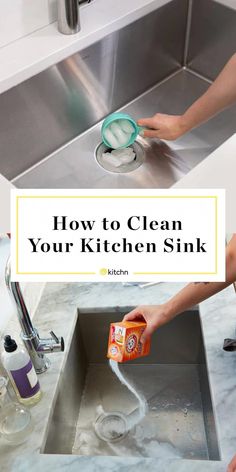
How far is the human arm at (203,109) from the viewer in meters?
1.04

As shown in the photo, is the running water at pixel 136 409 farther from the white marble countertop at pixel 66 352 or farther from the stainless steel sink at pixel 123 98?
the stainless steel sink at pixel 123 98

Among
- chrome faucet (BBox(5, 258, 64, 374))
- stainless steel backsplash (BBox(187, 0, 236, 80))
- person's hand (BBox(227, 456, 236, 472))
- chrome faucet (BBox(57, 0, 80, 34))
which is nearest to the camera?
person's hand (BBox(227, 456, 236, 472))

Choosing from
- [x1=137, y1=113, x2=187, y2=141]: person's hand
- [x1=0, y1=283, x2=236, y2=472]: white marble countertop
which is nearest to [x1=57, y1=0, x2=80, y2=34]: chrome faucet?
[x1=137, y1=113, x2=187, y2=141]: person's hand

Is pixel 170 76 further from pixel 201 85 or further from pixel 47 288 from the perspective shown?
pixel 47 288

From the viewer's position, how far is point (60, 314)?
114cm

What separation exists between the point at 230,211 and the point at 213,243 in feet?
0.20

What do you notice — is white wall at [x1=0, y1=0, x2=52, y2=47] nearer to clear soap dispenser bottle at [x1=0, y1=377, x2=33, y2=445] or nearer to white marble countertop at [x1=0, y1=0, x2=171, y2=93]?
white marble countertop at [x1=0, y1=0, x2=171, y2=93]

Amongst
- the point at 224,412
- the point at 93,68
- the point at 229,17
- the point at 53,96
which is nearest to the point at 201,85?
the point at 229,17

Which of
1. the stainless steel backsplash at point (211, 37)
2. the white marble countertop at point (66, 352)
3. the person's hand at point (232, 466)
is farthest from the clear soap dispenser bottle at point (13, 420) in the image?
the stainless steel backsplash at point (211, 37)

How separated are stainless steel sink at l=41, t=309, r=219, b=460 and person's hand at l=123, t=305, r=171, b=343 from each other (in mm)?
98

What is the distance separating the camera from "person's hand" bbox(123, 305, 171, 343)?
1025 millimetres

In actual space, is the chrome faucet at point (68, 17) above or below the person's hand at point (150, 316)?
above

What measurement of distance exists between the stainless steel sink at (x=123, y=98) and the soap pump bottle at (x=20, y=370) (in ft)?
1.49

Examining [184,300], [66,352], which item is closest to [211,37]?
[184,300]
